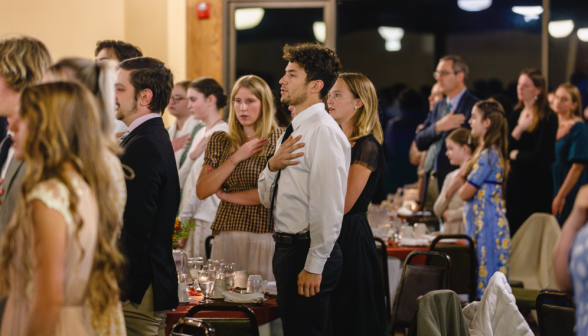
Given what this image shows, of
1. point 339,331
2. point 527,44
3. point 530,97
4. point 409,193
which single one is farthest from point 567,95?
point 339,331

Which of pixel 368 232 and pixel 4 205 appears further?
pixel 368 232

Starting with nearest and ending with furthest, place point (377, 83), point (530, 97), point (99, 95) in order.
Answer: point (99, 95)
point (530, 97)
point (377, 83)

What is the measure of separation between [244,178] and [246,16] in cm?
423

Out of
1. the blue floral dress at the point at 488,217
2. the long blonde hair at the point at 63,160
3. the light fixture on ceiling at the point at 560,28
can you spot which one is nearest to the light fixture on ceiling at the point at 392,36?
the light fixture on ceiling at the point at 560,28

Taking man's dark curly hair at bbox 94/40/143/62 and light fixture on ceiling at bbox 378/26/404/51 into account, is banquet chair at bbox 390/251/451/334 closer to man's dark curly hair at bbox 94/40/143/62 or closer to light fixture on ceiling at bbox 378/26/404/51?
man's dark curly hair at bbox 94/40/143/62

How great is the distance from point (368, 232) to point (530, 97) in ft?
11.4

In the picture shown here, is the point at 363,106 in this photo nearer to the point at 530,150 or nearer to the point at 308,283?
the point at 308,283

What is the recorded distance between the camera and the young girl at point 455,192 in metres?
4.88

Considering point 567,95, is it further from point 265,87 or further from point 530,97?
point 265,87

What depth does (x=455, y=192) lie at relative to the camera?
4.93 metres

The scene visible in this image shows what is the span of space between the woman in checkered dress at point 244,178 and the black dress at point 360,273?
52 cm

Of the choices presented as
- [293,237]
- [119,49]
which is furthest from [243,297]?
[119,49]

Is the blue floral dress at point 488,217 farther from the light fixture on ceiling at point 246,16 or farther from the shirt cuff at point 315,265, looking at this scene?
the light fixture on ceiling at point 246,16

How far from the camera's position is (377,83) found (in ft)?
24.3
